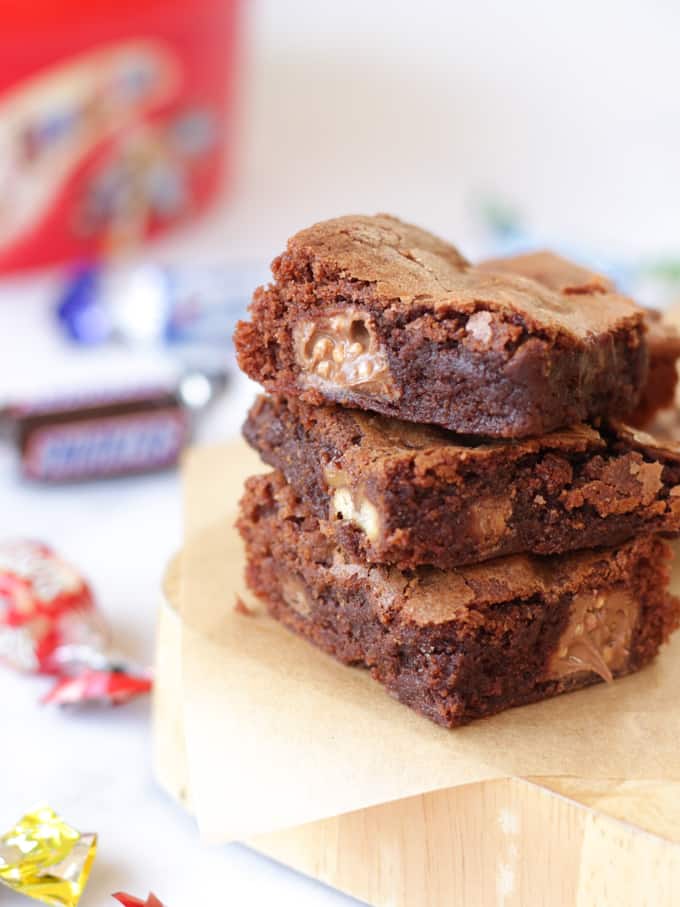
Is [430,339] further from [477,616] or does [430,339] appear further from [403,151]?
[403,151]

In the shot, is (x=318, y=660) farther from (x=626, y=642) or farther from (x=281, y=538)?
(x=626, y=642)

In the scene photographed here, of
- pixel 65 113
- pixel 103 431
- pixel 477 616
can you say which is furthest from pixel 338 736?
pixel 65 113

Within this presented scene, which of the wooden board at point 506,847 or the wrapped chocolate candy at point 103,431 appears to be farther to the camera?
the wrapped chocolate candy at point 103,431

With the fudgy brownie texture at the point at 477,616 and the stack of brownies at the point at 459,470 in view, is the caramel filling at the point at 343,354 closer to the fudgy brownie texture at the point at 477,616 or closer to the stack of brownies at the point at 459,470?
the stack of brownies at the point at 459,470

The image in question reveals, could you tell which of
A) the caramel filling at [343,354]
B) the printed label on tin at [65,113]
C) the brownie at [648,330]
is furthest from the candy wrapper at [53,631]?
the printed label on tin at [65,113]

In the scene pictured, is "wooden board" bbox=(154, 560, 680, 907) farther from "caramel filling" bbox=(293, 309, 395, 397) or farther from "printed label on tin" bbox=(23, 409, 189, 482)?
"printed label on tin" bbox=(23, 409, 189, 482)

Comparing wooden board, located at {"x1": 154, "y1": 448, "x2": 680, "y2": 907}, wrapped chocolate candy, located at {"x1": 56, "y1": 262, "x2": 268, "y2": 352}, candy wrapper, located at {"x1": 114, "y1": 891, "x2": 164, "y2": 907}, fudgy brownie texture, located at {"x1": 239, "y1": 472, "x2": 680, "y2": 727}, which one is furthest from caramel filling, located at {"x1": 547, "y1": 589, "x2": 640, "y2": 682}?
wrapped chocolate candy, located at {"x1": 56, "y1": 262, "x2": 268, "y2": 352}

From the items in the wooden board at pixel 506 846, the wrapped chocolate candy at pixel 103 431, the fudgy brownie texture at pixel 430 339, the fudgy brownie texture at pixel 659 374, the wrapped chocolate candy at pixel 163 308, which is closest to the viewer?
the wooden board at pixel 506 846

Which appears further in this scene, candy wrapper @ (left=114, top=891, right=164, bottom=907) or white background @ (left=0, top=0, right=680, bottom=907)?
white background @ (left=0, top=0, right=680, bottom=907)
